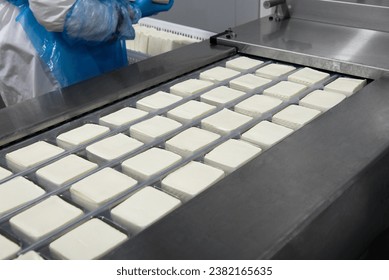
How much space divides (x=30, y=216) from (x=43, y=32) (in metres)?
1.04

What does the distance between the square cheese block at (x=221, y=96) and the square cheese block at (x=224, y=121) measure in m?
0.08

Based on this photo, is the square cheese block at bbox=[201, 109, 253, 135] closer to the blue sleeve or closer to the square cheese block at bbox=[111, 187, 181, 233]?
the square cheese block at bbox=[111, 187, 181, 233]

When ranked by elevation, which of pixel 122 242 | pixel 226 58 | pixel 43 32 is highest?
pixel 43 32

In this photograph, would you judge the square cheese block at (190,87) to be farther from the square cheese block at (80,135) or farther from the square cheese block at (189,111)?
the square cheese block at (80,135)

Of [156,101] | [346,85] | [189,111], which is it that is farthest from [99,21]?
[346,85]

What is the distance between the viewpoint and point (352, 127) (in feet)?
3.83

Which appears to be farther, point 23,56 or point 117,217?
point 23,56

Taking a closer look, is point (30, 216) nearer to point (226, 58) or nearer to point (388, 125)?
point (388, 125)

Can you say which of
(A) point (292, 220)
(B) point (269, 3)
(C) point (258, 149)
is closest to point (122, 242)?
(A) point (292, 220)

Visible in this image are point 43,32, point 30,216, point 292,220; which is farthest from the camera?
point 43,32

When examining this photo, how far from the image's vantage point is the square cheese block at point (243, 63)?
1.68 meters

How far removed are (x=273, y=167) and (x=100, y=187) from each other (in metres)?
0.40

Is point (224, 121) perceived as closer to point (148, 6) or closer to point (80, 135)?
point (80, 135)

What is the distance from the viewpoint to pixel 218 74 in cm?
164
